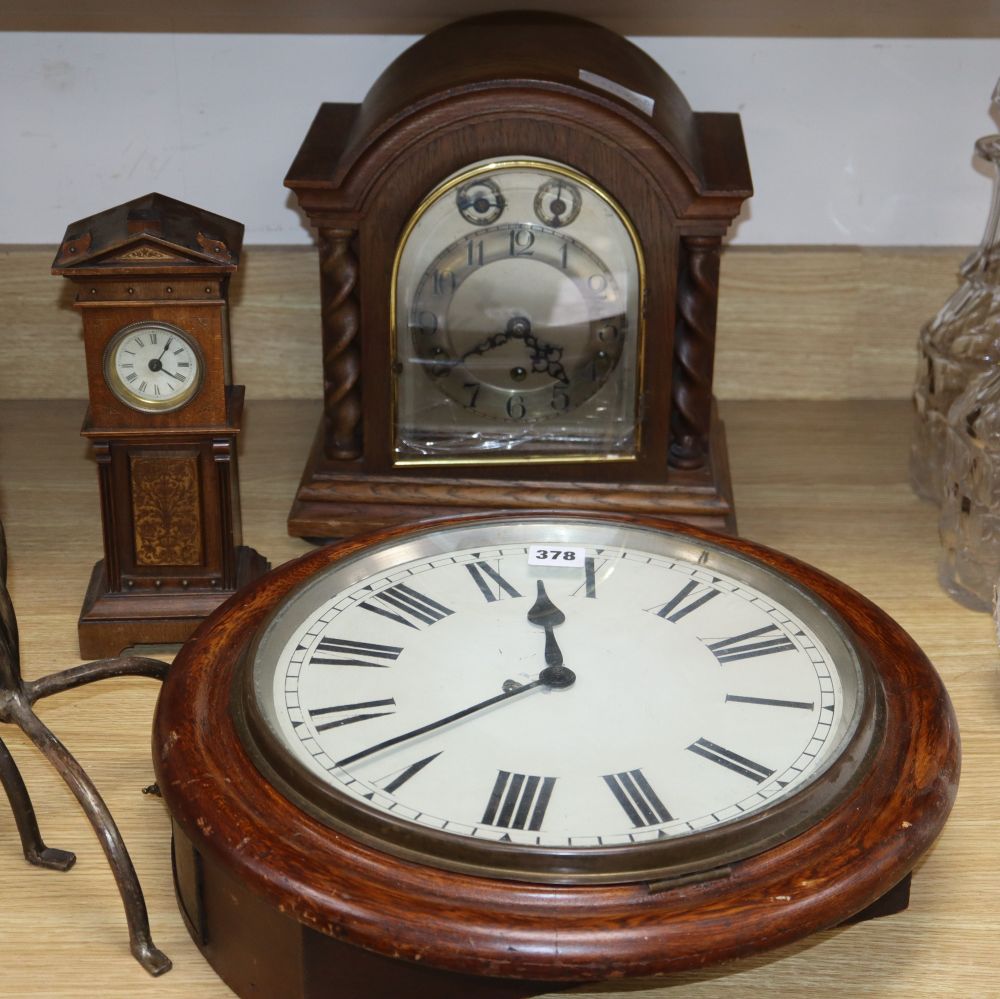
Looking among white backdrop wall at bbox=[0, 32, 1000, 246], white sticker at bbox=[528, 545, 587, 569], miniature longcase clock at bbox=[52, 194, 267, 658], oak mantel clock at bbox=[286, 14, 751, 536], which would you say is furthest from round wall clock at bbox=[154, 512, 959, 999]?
white backdrop wall at bbox=[0, 32, 1000, 246]

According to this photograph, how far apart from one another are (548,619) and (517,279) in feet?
1.57

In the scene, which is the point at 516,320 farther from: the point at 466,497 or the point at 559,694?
the point at 559,694

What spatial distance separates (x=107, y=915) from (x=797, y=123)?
128 centimetres

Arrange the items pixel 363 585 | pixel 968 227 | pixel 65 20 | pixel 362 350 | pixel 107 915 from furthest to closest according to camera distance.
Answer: pixel 968 227
pixel 65 20
pixel 362 350
pixel 363 585
pixel 107 915

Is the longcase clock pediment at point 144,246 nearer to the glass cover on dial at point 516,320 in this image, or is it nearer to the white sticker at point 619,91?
the glass cover on dial at point 516,320

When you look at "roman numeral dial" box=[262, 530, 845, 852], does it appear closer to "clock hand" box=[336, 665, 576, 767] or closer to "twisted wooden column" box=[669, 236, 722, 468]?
"clock hand" box=[336, 665, 576, 767]

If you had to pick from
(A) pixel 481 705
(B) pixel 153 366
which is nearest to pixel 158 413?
(B) pixel 153 366

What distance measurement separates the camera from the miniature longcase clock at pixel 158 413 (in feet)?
4.44

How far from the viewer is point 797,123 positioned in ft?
6.24

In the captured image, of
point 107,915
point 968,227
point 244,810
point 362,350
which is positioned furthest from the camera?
point 968,227

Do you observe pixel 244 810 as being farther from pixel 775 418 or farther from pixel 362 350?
pixel 775 418

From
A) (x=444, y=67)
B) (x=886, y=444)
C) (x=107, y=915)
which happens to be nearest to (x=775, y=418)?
(x=886, y=444)

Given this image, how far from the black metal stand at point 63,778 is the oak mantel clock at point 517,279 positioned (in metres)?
0.47

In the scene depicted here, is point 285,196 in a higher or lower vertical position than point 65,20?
lower
